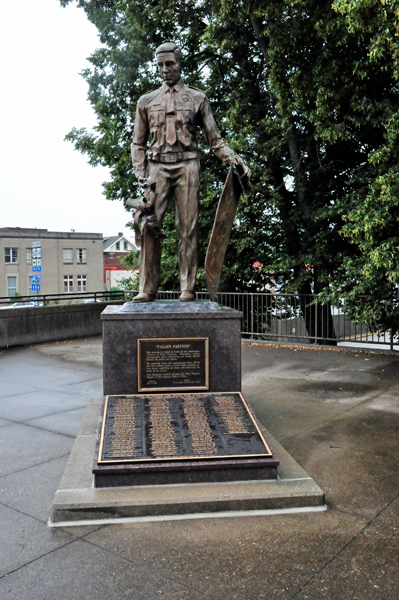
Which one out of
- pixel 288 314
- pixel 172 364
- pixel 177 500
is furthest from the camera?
pixel 288 314

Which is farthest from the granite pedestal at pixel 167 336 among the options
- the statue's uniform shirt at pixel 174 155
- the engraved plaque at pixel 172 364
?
the statue's uniform shirt at pixel 174 155

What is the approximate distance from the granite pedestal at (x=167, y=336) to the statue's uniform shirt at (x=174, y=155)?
113cm

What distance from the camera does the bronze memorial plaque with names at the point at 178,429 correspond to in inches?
157

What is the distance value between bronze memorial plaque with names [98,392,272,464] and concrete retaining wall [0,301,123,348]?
889 cm

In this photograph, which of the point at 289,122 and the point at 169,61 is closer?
the point at 169,61

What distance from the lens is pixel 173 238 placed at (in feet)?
52.9

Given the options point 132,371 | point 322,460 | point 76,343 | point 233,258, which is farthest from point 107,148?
point 322,460

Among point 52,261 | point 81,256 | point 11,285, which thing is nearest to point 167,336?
point 11,285

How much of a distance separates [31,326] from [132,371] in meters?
9.13

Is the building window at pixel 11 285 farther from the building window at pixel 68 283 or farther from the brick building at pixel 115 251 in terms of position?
the brick building at pixel 115 251

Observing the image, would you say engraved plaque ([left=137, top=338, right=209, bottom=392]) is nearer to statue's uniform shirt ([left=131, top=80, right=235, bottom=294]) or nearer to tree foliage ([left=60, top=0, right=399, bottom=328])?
statue's uniform shirt ([left=131, top=80, right=235, bottom=294])

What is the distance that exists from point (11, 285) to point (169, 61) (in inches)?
2474

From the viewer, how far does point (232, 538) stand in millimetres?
3338

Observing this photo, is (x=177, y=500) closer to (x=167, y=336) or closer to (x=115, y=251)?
(x=167, y=336)
